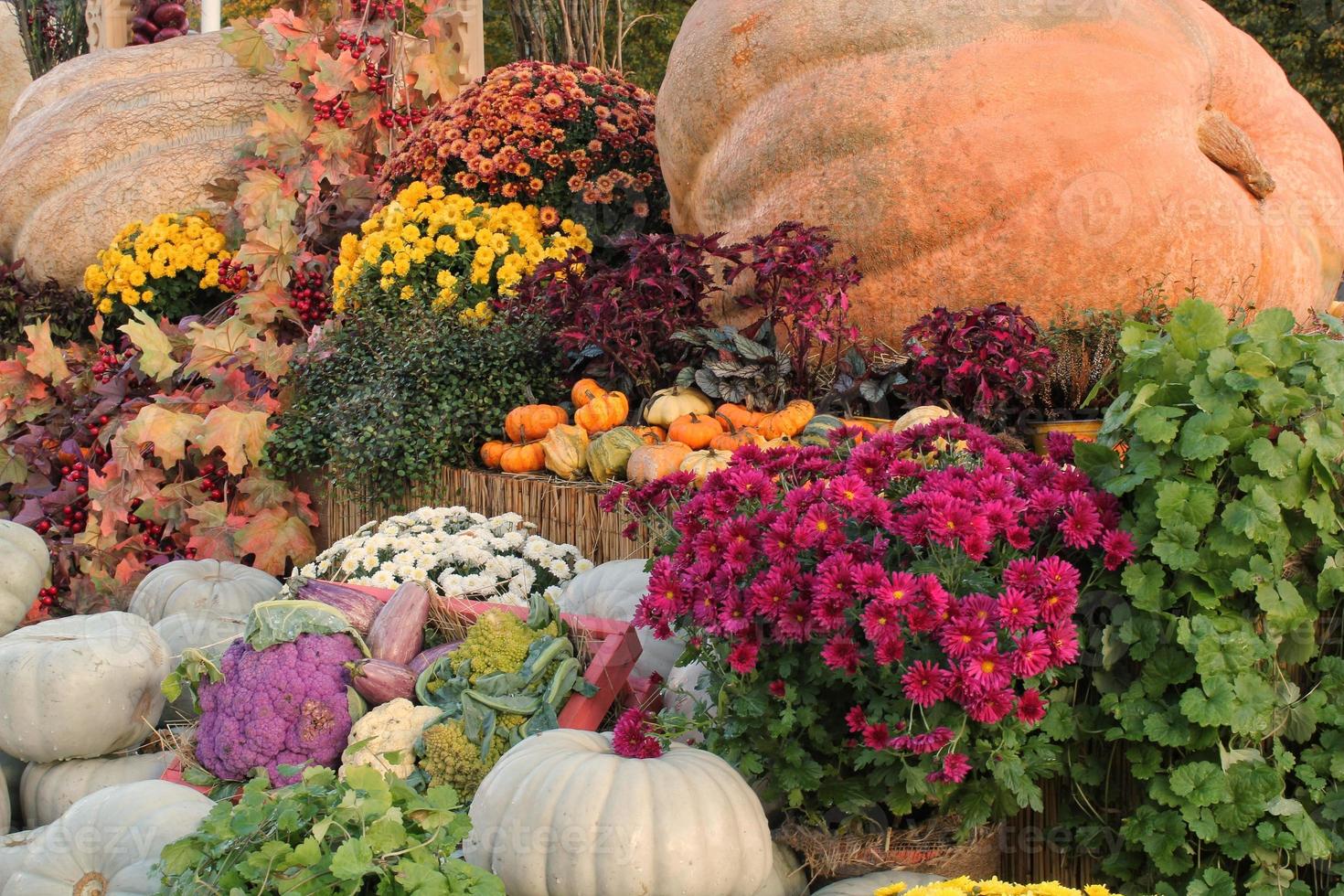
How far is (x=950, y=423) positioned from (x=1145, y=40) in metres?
2.35

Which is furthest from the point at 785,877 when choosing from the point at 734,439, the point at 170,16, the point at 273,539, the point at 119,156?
the point at 170,16

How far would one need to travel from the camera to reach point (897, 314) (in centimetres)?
430

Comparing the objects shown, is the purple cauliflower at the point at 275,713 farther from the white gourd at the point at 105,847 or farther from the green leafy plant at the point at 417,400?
the green leafy plant at the point at 417,400

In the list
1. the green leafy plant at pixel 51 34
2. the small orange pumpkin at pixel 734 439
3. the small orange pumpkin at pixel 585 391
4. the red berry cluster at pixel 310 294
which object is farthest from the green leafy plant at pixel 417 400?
the green leafy plant at pixel 51 34

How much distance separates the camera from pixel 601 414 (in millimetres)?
4238

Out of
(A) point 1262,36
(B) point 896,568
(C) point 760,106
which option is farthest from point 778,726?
(A) point 1262,36

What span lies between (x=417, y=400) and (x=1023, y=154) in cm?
227

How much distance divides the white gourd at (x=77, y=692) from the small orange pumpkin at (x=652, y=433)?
5.29 ft

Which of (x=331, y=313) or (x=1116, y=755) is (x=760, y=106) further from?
(x=1116, y=755)

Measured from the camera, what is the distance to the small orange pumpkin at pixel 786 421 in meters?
3.94

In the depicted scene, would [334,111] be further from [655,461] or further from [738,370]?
[655,461]

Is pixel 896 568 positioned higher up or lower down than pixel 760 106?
lower down

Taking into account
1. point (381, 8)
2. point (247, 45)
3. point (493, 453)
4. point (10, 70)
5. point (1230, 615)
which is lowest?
point (10, 70)

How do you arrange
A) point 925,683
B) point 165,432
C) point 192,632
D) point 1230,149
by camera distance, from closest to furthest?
1. point 925,683
2. point 192,632
3. point 1230,149
4. point 165,432
